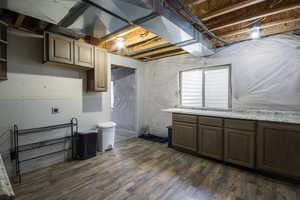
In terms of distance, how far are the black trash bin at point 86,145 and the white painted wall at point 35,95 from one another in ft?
1.01

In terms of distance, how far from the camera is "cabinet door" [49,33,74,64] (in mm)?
2363

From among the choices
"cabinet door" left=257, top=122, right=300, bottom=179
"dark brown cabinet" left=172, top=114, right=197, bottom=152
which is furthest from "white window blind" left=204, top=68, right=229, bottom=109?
"cabinet door" left=257, top=122, right=300, bottom=179

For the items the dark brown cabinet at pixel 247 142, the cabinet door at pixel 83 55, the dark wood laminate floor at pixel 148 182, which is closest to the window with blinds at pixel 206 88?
the dark brown cabinet at pixel 247 142

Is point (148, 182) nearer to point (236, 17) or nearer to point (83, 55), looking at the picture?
point (83, 55)

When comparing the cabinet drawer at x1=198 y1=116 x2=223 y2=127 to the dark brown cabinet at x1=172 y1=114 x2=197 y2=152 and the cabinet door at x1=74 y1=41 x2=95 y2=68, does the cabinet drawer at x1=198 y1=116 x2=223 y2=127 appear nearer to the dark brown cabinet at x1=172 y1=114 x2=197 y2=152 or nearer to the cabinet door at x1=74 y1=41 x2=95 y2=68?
the dark brown cabinet at x1=172 y1=114 x2=197 y2=152

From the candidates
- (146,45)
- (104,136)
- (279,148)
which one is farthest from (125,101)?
(279,148)

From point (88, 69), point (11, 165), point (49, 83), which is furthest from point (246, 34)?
point (11, 165)

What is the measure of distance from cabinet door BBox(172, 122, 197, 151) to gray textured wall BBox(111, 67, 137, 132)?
5.38ft

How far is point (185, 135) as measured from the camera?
3.14m

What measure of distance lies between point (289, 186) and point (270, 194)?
46 cm

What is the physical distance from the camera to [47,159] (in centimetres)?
262

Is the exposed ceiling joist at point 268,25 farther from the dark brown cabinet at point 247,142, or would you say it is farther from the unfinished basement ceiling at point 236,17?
the dark brown cabinet at point 247,142

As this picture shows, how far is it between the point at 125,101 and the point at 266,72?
3.84 m

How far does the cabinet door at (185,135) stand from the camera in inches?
119
